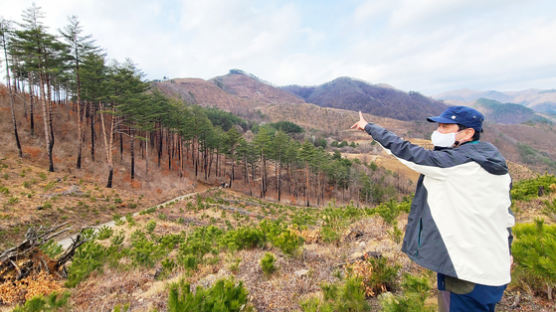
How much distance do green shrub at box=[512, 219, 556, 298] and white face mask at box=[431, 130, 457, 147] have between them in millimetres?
1585

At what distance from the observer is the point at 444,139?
1922 millimetres

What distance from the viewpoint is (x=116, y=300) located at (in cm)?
358

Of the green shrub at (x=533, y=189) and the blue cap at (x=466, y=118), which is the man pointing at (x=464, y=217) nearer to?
the blue cap at (x=466, y=118)

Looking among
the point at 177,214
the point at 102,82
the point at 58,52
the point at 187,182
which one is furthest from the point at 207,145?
the point at 177,214

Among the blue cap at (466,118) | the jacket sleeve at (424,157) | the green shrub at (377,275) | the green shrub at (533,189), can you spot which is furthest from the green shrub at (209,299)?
the green shrub at (533,189)

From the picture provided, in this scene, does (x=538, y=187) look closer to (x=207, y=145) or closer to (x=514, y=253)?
(x=514, y=253)

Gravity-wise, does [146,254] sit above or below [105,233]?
above

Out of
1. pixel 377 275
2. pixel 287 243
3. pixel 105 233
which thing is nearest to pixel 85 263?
pixel 287 243

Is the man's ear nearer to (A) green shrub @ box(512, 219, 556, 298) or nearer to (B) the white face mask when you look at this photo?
(B) the white face mask

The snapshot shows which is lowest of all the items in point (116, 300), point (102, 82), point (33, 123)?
point (116, 300)

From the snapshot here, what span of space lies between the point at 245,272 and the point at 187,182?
30.2 m

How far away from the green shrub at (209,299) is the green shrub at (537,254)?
3.02 metres

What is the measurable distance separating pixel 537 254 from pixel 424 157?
1997mm

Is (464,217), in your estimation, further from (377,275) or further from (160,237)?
(160,237)
